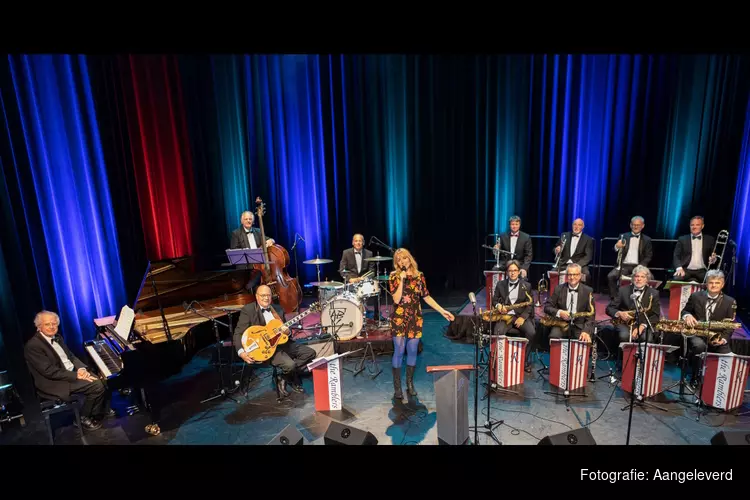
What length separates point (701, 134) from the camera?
773 centimetres

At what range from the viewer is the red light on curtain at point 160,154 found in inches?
307

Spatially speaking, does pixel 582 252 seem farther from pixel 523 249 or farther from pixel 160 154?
pixel 160 154

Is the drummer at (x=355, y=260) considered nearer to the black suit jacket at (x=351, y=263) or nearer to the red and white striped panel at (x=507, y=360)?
the black suit jacket at (x=351, y=263)

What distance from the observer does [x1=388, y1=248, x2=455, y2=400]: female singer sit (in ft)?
15.7

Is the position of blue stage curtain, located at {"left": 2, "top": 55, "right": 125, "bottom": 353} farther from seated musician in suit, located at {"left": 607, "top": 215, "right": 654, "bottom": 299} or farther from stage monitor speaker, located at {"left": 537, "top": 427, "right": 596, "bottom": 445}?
seated musician in suit, located at {"left": 607, "top": 215, "right": 654, "bottom": 299}

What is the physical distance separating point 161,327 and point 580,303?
5.00m

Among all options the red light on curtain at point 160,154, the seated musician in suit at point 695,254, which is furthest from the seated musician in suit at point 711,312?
the red light on curtain at point 160,154

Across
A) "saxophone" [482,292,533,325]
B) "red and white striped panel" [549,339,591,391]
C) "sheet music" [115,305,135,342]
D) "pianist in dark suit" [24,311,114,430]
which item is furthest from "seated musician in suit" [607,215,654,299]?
"pianist in dark suit" [24,311,114,430]

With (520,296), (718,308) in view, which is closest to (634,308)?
(718,308)

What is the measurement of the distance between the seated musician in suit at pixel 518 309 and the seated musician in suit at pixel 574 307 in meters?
0.31

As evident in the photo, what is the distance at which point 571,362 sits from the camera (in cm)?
513

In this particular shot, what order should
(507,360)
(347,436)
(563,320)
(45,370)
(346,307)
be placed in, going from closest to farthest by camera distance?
(347,436)
(45,370)
(507,360)
(563,320)
(346,307)
